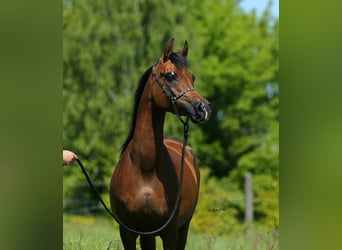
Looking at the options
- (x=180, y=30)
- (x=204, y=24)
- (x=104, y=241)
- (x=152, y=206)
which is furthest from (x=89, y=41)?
(x=152, y=206)

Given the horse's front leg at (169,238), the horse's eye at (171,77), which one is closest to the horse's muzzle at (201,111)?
the horse's eye at (171,77)

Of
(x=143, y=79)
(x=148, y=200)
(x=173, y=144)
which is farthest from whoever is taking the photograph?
(x=173, y=144)

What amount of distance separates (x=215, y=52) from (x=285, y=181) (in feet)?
57.0

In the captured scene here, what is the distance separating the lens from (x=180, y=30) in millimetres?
15836

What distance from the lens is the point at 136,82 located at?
16.1 metres

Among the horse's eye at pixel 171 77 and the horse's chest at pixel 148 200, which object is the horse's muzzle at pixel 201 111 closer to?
the horse's eye at pixel 171 77

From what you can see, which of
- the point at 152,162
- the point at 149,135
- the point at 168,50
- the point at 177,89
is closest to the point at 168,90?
the point at 177,89

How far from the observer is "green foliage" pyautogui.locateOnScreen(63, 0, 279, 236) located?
15828 mm

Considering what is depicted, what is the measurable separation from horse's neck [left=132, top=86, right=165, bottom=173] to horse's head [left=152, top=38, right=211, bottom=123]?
9cm

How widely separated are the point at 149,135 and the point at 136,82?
12357mm

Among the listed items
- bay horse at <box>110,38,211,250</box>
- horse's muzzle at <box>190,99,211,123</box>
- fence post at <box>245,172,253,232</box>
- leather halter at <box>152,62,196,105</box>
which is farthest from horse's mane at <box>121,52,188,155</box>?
fence post at <box>245,172,253,232</box>

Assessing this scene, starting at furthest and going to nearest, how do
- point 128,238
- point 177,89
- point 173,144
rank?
1. point 173,144
2. point 128,238
3. point 177,89

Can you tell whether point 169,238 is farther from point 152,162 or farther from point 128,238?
point 152,162

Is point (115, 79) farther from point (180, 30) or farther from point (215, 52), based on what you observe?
point (215, 52)
